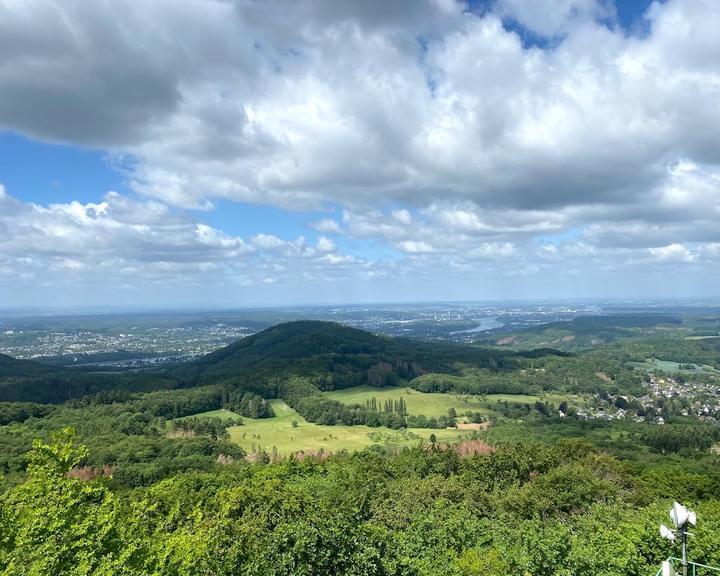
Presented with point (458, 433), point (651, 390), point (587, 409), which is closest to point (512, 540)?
point (458, 433)

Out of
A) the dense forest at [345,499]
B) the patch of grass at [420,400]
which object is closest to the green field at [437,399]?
the patch of grass at [420,400]

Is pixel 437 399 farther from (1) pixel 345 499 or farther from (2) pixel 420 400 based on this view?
(1) pixel 345 499

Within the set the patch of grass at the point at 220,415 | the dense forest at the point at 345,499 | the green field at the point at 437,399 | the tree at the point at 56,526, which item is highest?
the tree at the point at 56,526

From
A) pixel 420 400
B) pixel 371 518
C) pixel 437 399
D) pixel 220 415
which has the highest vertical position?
pixel 371 518

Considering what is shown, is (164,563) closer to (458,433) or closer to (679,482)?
(679,482)

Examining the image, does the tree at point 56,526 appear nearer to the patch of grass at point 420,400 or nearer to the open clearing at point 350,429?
the open clearing at point 350,429

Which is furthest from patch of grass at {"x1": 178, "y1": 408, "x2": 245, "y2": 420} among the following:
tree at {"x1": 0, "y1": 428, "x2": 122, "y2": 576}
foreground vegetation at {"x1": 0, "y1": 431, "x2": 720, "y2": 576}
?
tree at {"x1": 0, "y1": 428, "x2": 122, "y2": 576}

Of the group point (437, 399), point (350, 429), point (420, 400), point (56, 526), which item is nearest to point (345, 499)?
point (56, 526)

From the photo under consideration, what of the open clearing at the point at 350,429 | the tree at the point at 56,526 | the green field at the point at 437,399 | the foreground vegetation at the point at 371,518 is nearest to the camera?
the tree at the point at 56,526
